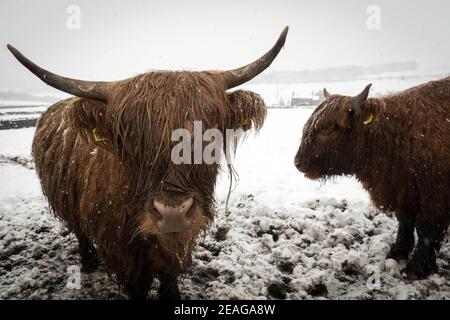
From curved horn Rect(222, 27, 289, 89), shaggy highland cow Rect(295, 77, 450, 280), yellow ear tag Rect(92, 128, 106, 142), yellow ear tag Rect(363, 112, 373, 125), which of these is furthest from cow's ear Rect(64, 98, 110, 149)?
yellow ear tag Rect(363, 112, 373, 125)

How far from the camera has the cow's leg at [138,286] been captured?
8.30ft

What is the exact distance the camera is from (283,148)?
1016cm

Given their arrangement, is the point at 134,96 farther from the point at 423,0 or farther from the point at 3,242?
the point at 423,0

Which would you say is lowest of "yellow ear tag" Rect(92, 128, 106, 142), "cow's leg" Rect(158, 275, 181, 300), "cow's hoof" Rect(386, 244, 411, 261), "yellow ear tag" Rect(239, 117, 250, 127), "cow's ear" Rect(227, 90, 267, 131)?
"cow's hoof" Rect(386, 244, 411, 261)

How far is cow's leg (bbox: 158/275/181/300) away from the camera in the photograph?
8.82 ft

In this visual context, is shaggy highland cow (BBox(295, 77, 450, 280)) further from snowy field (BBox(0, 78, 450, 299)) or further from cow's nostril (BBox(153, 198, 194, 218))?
cow's nostril (BBox(153, 198, 194, 218))

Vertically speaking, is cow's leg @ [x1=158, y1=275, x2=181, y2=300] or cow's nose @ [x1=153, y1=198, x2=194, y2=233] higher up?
cow's nose @ [x1=153, y1=198, x2=194, y2=233]

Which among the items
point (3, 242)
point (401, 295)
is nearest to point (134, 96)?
point (401, 295)

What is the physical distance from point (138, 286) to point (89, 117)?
154 centimetres

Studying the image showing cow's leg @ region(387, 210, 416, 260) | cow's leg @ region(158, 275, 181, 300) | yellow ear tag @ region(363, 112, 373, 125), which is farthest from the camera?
cow's leg @ region(387, 210, 416, 260)

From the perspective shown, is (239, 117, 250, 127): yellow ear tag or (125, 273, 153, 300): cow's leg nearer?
(239, 117, 250, 127): yellow ear tag

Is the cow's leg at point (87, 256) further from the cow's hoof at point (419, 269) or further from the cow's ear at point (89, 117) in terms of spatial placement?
the cow's hoof at point (419, 269)

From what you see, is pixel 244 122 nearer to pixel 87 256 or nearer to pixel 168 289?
pixel 168 289
